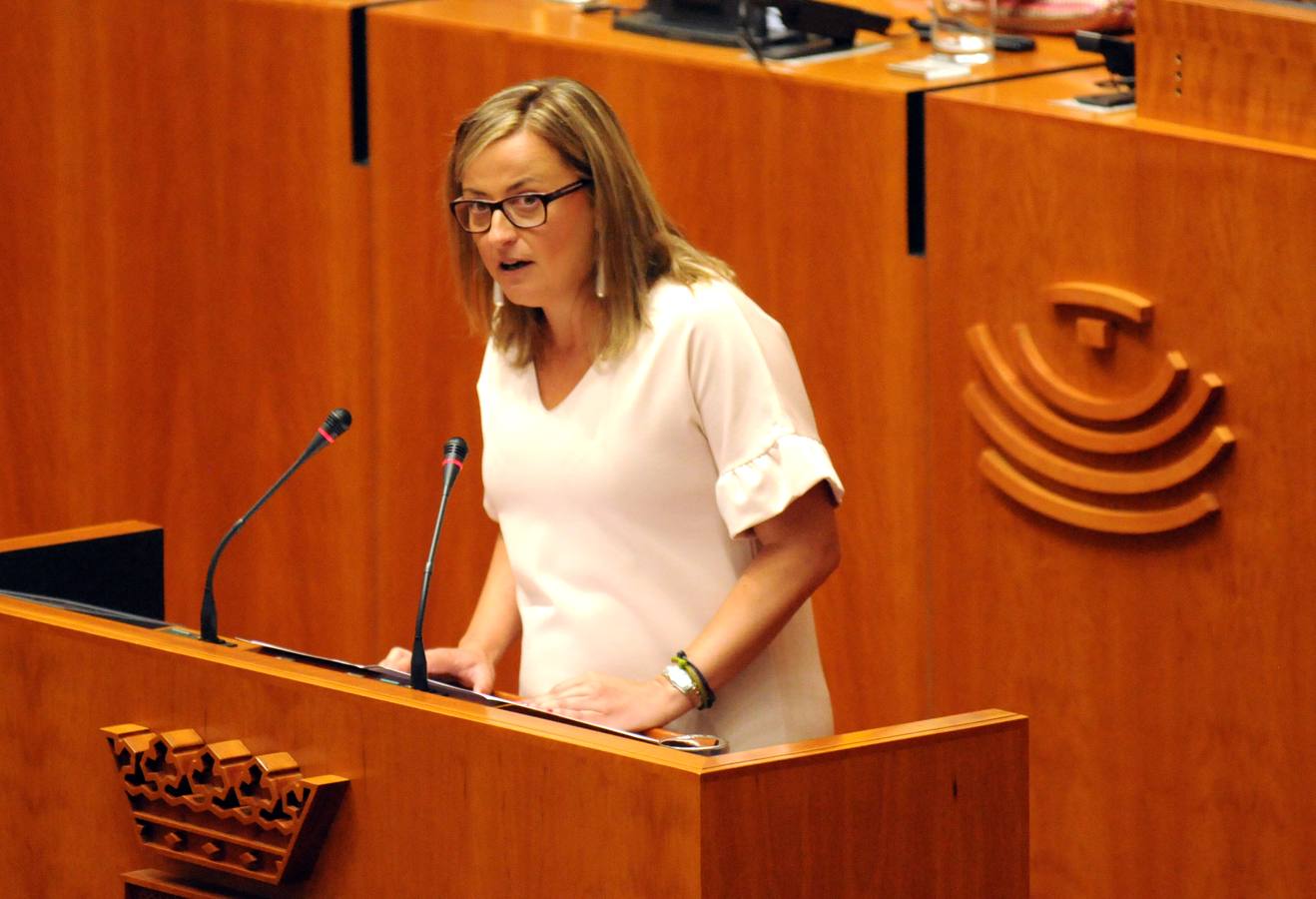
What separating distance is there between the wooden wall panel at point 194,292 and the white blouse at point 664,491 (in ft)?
5.88

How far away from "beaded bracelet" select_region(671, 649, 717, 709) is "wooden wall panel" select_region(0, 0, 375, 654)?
2.01 meters

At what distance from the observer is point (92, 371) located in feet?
16.7

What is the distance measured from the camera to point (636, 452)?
2811 millimetres

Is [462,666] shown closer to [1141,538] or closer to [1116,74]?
[1141,538]

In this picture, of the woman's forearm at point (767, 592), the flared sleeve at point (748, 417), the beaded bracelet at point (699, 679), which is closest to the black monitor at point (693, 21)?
the flared sleeve at point (748, 417)

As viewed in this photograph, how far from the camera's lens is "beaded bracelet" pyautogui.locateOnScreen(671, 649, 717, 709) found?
275cm

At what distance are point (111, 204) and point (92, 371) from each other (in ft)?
1.15

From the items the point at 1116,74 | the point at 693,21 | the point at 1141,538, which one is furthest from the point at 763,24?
the point at 1141,538

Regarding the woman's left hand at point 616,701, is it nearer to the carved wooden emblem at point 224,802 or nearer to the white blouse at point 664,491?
the white blouse at point 664,491

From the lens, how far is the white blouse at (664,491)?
9.09 ft

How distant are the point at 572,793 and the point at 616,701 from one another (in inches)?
14.9

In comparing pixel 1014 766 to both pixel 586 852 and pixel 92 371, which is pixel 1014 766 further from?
pixel 92 371

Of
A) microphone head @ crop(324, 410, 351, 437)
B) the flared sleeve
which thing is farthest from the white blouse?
microphone head @ crop(324, 410, 351, 437)

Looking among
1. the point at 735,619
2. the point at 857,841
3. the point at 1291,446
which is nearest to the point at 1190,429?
the point at 1291,446
